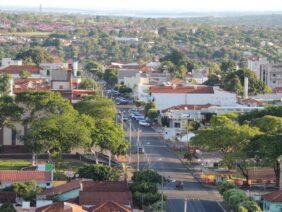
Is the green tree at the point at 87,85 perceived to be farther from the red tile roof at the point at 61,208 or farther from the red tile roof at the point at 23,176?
the red tile roof at the point at 61,208

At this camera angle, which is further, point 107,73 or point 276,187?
point 107,73

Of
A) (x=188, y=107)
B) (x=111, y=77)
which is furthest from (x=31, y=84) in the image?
(x=111, y=77)

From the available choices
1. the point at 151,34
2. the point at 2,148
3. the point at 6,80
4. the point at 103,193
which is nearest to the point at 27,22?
the point at 151,34

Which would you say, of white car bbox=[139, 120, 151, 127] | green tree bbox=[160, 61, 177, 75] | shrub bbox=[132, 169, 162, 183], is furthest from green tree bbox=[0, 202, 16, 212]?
green tree bbox=[160, 61, 177, 75]

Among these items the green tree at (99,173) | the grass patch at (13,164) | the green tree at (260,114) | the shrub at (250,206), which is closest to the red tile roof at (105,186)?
the green tree at (99,173)

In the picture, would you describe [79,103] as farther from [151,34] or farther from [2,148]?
[151,34]

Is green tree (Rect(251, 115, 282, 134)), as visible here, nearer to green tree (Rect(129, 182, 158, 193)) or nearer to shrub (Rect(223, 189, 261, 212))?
green tree (Rect(129, 182, 158, 193))

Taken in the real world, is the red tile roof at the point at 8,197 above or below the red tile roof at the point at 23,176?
below
